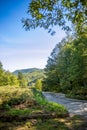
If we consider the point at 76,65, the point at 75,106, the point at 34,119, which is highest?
the point at 76,65

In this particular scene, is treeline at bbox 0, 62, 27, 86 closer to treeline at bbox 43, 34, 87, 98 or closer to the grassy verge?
treeline at bbox 43, 34, 87, 98

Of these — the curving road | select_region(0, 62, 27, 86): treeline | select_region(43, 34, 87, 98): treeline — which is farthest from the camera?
select_region(0, 62, 27, 86): treeline

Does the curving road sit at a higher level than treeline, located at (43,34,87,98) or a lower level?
lower

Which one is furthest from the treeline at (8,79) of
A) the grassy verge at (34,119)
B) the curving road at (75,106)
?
the grassy verge at (34,119)

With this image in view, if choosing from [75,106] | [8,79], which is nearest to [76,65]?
[75,106]

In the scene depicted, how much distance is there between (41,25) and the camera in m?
11.0

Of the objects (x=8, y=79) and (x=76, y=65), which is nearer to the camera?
(x=76, y=65)

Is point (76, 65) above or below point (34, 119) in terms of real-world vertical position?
above

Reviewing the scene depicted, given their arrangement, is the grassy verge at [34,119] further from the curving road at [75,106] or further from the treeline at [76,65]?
the treeline at [76,65]

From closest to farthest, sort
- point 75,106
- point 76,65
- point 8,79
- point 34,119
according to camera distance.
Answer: point 34,119 → point 75,106 → point 76,65 → point 8,79

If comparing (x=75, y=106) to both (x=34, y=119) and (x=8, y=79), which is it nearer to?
(x=34, y=119)

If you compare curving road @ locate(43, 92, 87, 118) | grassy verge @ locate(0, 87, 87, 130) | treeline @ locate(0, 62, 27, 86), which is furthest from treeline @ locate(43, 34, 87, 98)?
treeline @ locate(0, 62, 27, 86)

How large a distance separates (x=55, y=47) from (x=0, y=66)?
14.2 m

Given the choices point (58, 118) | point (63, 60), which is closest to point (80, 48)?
point (63, 60)
